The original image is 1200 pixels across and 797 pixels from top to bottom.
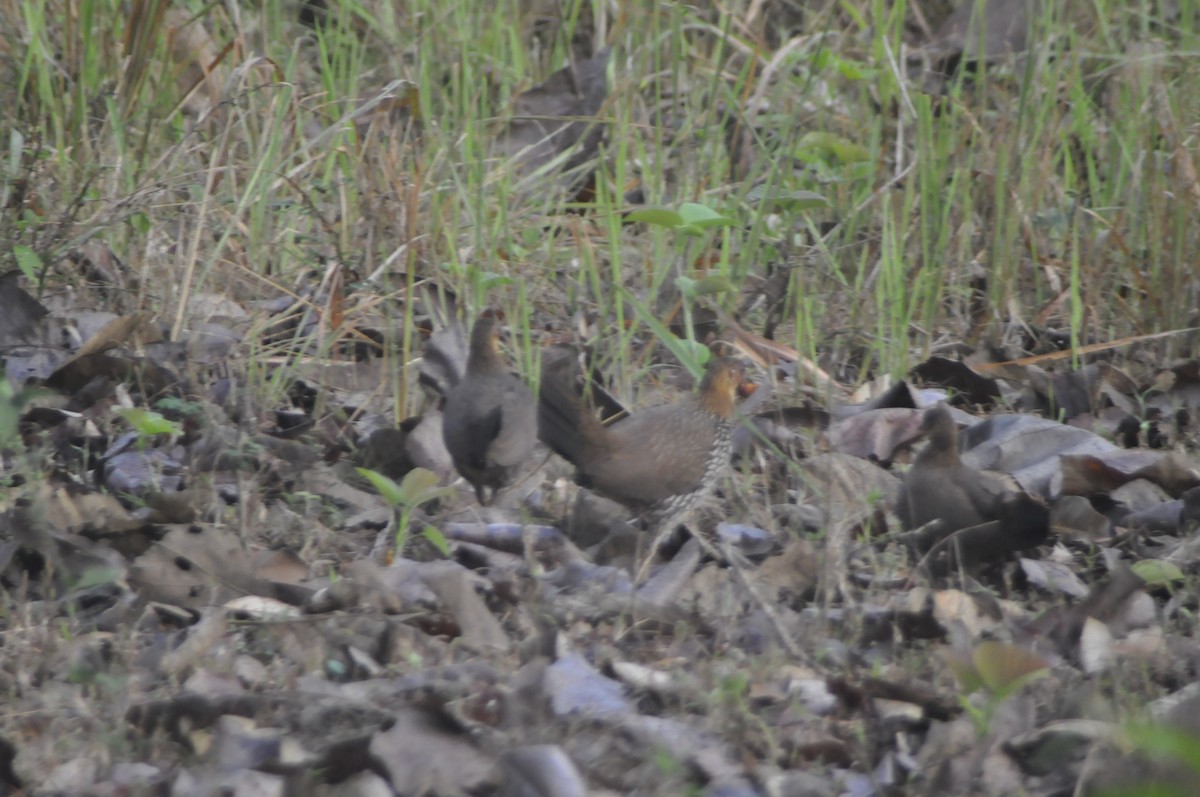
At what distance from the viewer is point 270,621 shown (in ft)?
10.2

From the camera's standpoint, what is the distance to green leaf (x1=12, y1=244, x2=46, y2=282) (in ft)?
14.8

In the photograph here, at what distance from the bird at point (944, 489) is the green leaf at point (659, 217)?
94 centimetres

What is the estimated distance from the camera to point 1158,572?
3516 millimetres

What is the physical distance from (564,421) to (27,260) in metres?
1.69

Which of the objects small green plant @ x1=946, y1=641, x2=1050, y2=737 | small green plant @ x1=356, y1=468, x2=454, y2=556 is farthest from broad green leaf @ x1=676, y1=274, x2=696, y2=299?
small green plant @ x1=946, y1=641, x2=1050, y2=737

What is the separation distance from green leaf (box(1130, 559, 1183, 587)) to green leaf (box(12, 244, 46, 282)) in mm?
3191

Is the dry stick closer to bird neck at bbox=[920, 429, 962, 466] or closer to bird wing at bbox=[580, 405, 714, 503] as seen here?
bird wing at bbox=[580, 405, 714, 503]

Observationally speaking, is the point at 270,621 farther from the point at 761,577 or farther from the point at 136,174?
the point at 136,174

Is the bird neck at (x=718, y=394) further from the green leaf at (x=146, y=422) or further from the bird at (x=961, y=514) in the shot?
the green leaf at (x=146, y=422)

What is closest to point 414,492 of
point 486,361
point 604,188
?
point 486,361

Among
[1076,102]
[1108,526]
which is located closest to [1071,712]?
[1108,526]

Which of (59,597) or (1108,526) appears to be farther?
(1108,526)

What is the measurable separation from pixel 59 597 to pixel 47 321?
5.19 feet

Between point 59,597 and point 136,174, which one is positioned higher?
point 136,174
